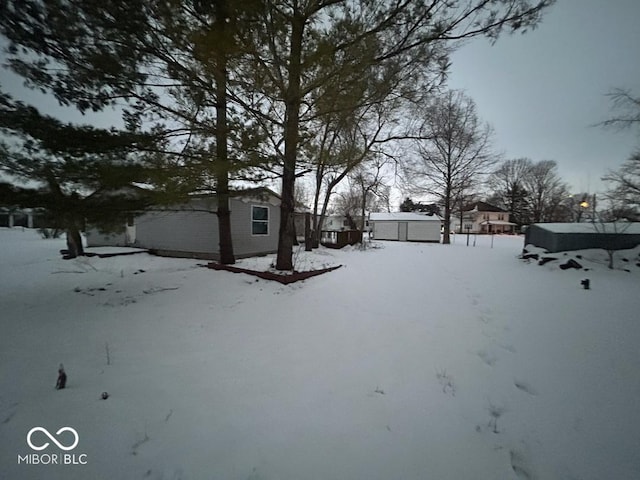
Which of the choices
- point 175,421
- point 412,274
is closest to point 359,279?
point 412,274

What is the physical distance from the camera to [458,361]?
308cm

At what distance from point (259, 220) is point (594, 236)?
12.2 meters

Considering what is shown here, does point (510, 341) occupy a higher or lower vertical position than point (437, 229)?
lower

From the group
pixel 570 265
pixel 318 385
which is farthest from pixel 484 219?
pixel 318 385

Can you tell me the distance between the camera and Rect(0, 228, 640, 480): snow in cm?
185

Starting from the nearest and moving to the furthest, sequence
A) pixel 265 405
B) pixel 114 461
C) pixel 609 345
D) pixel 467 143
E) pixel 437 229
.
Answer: pixel 114 461
pixel 265 405
pixel 609 345
pixel 467 143
pixel 437 229

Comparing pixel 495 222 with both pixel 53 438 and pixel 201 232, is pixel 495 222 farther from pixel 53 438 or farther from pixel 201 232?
pixel 53 438

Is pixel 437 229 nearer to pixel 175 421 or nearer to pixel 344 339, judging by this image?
pixel 344 339

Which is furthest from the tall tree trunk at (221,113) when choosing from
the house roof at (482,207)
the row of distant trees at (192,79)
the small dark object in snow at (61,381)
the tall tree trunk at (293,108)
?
the house roof at (482,207)

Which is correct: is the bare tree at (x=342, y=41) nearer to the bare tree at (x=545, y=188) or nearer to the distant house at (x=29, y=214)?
the distant house at (x=29, y=214)

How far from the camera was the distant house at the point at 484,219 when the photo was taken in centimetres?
4397

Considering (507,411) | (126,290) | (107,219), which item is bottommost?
(507,411)

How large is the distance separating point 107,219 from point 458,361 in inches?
235

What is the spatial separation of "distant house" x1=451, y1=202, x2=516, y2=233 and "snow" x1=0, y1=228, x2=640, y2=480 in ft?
146
